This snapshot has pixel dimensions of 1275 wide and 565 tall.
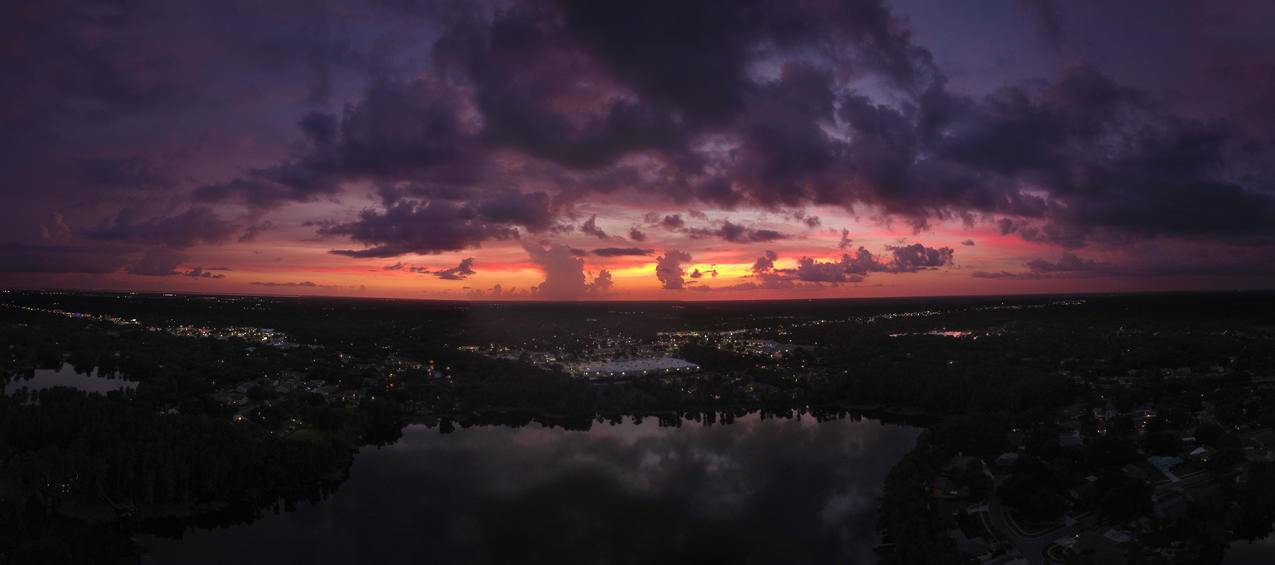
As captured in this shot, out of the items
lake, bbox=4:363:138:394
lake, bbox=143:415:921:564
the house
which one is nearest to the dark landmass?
the house

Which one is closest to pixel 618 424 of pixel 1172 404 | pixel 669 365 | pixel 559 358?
Answer: pixel 669 365

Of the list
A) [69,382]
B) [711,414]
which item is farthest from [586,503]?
[69,382]

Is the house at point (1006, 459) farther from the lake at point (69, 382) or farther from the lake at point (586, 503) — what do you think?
the lake at point (69, 382)

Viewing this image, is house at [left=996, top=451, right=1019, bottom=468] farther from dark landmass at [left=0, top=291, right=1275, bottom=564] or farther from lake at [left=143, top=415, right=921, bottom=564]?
lake at [left=143, top=415, right=921, bottom=564]

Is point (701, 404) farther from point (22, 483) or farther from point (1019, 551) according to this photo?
point (22, 483)

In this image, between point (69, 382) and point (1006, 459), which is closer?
point (1006, 459)

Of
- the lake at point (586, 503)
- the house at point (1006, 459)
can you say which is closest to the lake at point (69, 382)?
the lake at point (586, 503)

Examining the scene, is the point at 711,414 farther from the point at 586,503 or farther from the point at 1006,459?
the point at 1006,459

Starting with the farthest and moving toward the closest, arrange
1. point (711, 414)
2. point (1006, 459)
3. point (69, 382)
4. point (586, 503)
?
1. point (69, 382)
2. point (711, 414)
3. point (1006, 459)
4. point (586, 503)
